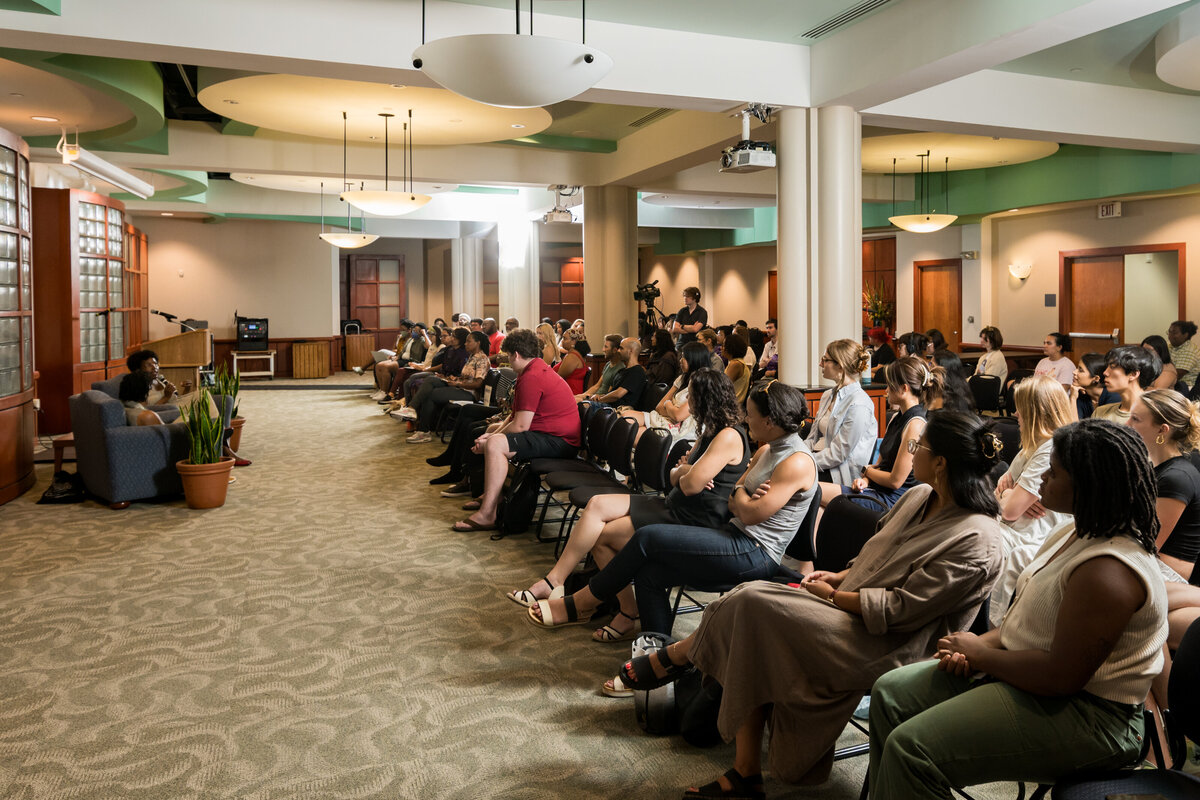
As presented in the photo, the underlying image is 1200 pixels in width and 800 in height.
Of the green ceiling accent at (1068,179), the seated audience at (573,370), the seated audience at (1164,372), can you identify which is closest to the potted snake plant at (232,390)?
the seated audience at (573,370)

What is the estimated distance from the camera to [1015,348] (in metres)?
14.7

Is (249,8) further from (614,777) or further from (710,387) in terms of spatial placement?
(614,777)

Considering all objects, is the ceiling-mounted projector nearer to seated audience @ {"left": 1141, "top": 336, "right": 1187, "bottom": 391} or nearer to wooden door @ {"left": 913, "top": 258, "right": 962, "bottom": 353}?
seated audience @ {"left": 1141, "top": 336, "right": 1187, "bottom": 391}

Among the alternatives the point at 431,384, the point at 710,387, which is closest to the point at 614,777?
the point at 710,387

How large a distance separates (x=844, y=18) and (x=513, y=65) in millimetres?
3764

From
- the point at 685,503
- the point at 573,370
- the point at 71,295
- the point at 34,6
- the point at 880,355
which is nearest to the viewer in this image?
the point at 685,503

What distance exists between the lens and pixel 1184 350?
9977 mm

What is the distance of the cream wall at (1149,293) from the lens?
1310 cm

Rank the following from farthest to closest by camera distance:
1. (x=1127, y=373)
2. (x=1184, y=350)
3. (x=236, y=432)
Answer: (x=1184, y=350)
(x=236, y=432)
(x=1127, y=373)

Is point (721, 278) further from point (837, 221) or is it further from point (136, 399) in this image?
point (136, 399)

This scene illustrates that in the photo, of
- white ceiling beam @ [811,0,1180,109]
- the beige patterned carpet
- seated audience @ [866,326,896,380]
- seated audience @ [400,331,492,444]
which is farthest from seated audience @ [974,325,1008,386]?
the beige patterned carpet

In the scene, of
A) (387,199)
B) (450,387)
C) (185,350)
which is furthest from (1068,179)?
(185,350)

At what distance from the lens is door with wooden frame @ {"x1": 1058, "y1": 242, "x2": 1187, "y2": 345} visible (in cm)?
1314

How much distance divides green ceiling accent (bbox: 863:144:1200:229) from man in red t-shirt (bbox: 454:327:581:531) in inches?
359
